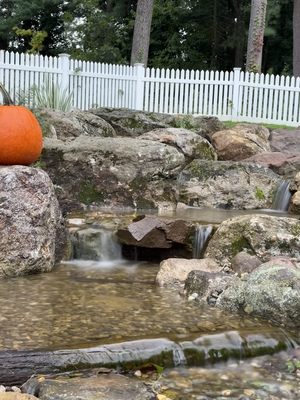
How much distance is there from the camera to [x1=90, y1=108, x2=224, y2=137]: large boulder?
12461 millimetres

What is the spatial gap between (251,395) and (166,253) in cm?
336

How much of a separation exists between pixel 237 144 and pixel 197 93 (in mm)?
4005

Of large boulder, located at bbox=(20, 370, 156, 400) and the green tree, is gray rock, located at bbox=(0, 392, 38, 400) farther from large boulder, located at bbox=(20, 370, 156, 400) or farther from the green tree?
the green tree

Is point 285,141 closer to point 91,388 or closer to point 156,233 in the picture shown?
point 156,233

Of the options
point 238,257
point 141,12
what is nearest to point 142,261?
point 238,257

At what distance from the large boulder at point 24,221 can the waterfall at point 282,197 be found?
196 inches

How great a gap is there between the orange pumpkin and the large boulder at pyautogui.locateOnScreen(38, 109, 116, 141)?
393 centimetres

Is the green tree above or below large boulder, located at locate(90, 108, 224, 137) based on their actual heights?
Answer: above

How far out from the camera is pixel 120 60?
2380cm

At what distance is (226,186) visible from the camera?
32.1 ft

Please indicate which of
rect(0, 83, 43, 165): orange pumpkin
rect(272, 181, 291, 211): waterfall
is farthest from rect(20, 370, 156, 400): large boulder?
rect(272, 181, 291, 211): waterfall

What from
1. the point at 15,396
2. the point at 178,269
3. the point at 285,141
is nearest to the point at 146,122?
the point at 285,141

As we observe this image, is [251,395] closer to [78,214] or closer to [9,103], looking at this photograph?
[9,103]

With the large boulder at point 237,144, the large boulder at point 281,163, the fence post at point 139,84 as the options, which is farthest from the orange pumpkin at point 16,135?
the fence post at point 139,84
